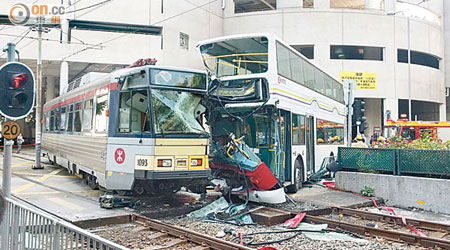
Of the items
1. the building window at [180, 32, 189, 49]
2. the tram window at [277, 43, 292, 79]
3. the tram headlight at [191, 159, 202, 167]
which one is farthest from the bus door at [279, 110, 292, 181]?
the building window at [180, 32, 189, 49]

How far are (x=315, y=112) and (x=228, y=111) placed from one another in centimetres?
475

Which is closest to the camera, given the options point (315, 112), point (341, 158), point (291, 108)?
point (291, 108)

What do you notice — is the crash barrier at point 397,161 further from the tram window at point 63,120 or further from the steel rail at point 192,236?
the tram window at point 63,120

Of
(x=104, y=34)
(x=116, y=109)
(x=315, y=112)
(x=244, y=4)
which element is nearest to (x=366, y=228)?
(x=116, y=109)

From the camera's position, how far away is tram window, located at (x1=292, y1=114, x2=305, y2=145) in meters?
12.1

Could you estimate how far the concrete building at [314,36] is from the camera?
29562mm

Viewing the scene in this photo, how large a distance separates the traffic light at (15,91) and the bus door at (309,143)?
30.0ft

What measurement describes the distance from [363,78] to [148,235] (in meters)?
30.7

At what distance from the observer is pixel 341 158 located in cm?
1245

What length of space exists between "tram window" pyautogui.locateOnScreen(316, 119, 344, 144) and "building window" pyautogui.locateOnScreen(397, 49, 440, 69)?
2110cm

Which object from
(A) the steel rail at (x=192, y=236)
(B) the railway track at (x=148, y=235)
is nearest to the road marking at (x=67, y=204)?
(B) the railway track at (x=148, y=235)

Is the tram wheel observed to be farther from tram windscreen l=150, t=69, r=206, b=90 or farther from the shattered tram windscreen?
tram windscreen l=150, t=69, r=206, b=90

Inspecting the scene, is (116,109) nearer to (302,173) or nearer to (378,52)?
(302,173)

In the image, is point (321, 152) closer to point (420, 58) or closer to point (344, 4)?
point (344, 4)
